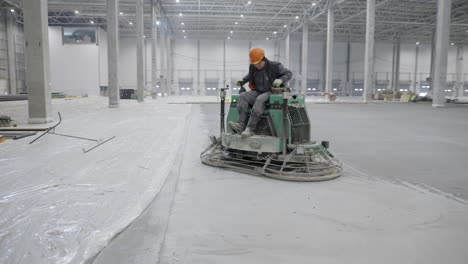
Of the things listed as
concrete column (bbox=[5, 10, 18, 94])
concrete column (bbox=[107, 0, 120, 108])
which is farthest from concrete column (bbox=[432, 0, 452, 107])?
concrete column (bbox=[5, 10, 18, 94])

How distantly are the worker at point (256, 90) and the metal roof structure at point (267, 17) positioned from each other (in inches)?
1115

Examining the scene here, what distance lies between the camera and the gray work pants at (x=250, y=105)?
445cm

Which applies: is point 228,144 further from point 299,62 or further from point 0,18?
point 299,62

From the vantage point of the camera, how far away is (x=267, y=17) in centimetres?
3888

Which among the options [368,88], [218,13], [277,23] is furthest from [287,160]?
[277,23]

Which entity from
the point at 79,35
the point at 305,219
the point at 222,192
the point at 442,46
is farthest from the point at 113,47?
the point at 79,35

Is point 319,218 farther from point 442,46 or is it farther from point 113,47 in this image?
point 442,46

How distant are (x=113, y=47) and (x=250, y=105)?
15.5m

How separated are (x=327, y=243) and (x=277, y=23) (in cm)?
4313

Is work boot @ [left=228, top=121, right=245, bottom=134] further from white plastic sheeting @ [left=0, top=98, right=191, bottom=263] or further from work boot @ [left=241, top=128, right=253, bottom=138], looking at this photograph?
white plastic sheeting @ [left=0, top=98, right=191, bottom=263]

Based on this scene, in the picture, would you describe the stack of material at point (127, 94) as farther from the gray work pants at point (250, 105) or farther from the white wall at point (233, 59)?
the gray work pants at point (250, 105)

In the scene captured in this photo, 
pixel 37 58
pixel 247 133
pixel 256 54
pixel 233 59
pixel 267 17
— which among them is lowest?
pixel 247 133

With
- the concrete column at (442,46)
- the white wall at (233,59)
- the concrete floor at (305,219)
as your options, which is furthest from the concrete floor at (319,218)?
the white wall at (233,59)

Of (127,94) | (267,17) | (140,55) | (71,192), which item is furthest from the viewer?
(267,17)
